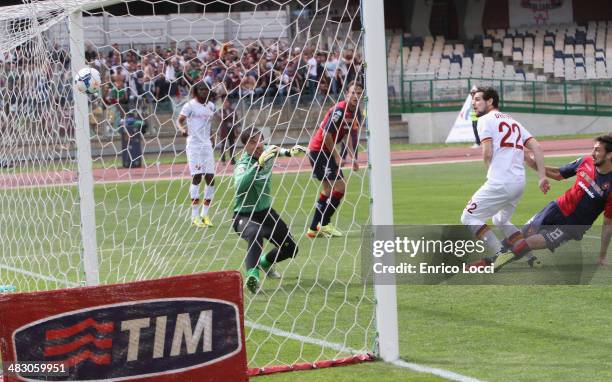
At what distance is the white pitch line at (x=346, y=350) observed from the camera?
22.9 feet

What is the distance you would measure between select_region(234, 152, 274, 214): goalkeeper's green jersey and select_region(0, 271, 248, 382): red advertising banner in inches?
142

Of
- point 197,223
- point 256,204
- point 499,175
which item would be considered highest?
point 499,175

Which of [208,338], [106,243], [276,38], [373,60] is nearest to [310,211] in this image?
[106,243]

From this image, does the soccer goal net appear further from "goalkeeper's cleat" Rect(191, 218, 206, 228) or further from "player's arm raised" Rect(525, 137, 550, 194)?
"player's arm raised" Rect(525, 137, 550, 194)

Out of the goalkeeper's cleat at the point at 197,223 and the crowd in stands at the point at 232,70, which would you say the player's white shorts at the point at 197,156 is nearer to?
the goalkeeper's cleat at the point at 197,223

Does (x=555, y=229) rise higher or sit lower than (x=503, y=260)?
higher

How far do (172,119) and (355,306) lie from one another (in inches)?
224

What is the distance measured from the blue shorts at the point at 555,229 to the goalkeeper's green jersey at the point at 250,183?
9.16 ft

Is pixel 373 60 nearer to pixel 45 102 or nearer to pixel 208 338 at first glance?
pixel 208 338

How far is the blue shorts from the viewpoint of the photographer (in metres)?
10.9

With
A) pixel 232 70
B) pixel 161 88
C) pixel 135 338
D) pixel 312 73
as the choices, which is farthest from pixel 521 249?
pixel 135 338

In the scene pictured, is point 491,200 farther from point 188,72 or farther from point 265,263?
point 188,72

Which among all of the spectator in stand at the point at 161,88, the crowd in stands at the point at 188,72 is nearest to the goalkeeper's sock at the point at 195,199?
the crowd in stands at the point at 188,72

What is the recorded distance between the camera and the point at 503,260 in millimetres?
11125
